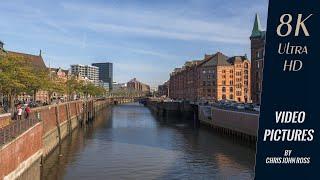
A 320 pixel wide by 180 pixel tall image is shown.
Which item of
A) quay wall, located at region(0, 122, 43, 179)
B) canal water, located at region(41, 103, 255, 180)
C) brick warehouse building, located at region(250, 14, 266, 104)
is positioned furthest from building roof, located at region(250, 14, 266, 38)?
quay wall, located at region(0, 122, 43, 179)

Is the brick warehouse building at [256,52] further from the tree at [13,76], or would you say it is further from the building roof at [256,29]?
the tree at [13,76]

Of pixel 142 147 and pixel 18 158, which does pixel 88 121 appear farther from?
pixel 18 158

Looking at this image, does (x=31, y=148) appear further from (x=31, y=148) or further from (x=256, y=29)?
(x=256, y=29)

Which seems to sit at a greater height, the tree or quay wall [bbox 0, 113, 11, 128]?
the tree

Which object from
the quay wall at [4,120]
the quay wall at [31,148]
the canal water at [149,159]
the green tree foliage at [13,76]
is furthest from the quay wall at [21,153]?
the green tree foliage at [13,76]

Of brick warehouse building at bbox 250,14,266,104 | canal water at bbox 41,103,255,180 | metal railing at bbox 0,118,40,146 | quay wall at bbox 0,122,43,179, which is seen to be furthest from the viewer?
brick warehouse building at bbox 250,14,266,104

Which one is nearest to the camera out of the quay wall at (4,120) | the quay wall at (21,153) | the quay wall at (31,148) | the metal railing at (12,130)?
the quay wall at (21,153)

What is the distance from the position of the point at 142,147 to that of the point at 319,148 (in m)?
65.0

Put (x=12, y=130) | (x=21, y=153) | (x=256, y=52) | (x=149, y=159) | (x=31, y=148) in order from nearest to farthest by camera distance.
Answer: (x=12, y=130) → (x=21, y=153) → (x=31, y=148) → (x=149, y=159) → (x=256, y=52)

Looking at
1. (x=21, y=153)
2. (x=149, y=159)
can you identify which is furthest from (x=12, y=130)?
(x=149, y=159)

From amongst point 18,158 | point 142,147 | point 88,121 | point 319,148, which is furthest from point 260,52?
point 319,148

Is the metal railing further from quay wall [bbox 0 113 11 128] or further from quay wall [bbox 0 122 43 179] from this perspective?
quay wall [bbox 0 113 11 128]

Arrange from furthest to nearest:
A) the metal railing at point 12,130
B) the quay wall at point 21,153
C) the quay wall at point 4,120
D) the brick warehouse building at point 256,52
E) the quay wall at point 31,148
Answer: the brick warehouse building at point 256,52, the quay wall at point 4,120, the metal railing at point 12,130, the quay wall at point 31,148, the quay wall at point 21,153

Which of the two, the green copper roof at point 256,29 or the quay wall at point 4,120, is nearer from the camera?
the quay wall at point 4,120
